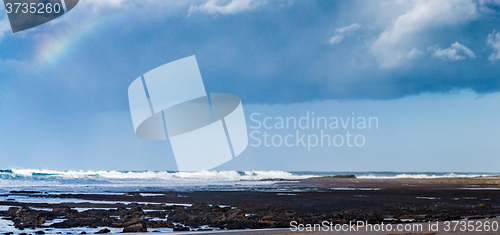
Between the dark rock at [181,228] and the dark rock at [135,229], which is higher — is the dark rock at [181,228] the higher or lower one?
the lower one

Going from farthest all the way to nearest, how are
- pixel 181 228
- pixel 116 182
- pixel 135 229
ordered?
pixel 116 182 → pixel 181 228 → pixel 135 229

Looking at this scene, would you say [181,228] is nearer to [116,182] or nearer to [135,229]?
[135,229]

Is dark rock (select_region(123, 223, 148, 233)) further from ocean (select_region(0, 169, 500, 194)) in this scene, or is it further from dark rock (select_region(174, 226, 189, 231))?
ocean (select_region(0, 169, 500, 194))

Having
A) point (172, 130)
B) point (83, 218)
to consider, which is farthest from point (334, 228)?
point (172, 130)

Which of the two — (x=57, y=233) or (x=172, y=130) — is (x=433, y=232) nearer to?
(x=57, y=233)

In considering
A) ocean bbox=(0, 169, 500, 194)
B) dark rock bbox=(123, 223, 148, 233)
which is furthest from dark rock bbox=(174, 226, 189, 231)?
ocean bbox=(0, 169, 500, 194)

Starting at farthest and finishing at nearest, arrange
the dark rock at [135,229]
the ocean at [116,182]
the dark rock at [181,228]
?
1. the ocean at [116,182]
2. the dark rock at [181,228]
3. the dark rock at [135,229]

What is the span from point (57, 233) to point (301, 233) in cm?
711

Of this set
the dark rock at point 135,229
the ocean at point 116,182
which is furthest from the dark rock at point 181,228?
the ocean at point 116,182

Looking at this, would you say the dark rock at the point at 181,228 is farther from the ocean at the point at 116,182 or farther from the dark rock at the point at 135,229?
the ocean at the point at 116,182

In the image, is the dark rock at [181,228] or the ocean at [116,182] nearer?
the dark rock at [181,228]

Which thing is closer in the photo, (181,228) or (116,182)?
(181,228)

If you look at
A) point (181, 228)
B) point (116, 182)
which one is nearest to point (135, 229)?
point (181, 228)

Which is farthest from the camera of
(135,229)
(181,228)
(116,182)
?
(116,182)
